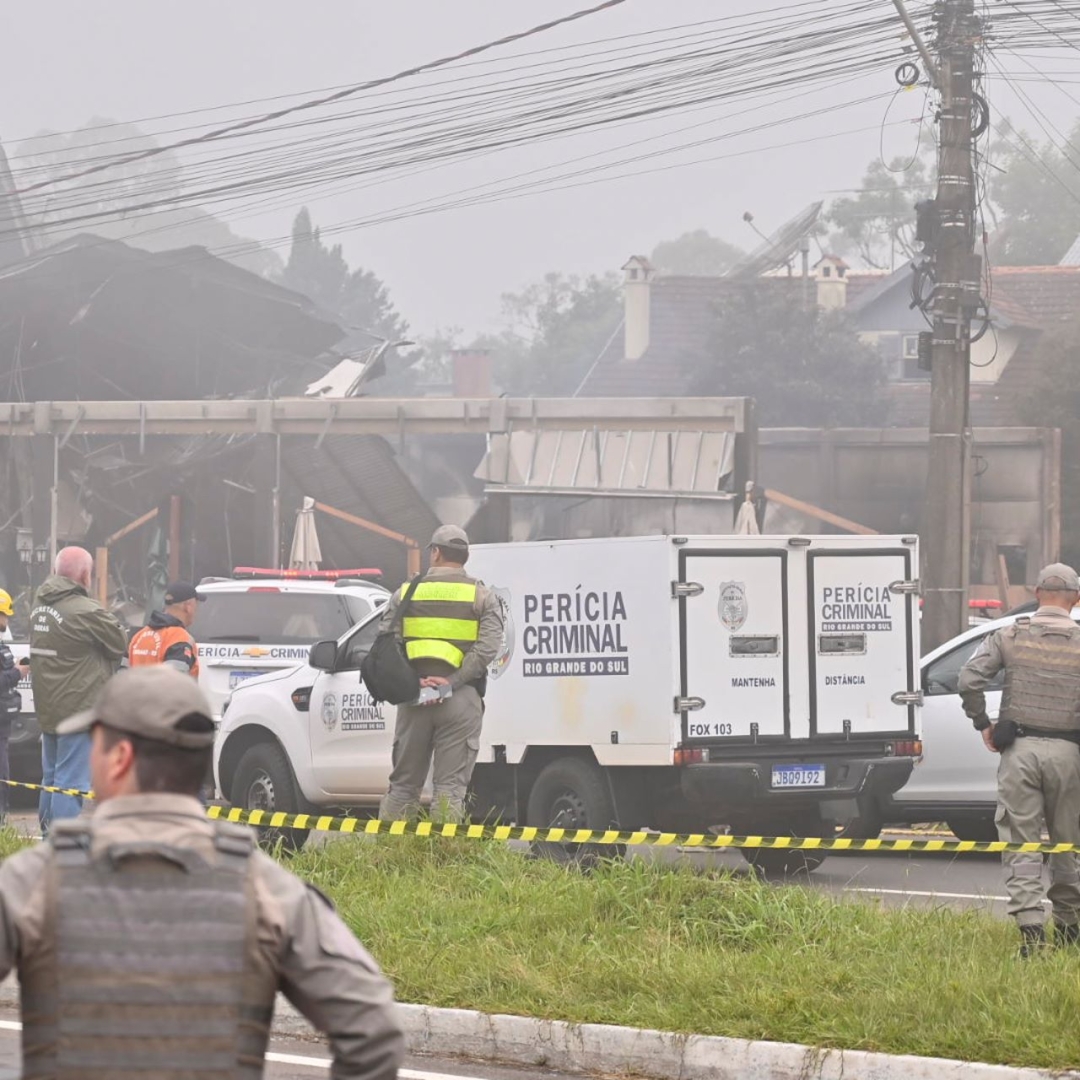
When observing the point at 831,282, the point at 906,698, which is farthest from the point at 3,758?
the point at 831,282

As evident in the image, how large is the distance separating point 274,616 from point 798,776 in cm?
663

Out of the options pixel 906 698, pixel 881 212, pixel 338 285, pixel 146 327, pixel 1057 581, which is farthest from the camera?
pixel 338 285

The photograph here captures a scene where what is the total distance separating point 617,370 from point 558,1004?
62.7 metres

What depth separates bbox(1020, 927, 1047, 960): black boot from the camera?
805cm

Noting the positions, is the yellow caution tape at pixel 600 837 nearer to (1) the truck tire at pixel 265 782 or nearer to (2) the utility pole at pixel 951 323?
(1) the truck tire at pixel 265 782

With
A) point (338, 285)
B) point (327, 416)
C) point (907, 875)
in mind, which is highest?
point (338, 285)

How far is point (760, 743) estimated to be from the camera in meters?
11.8

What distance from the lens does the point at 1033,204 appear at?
99188 millimetres

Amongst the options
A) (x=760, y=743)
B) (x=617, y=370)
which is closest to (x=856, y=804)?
(x=760, y=743)

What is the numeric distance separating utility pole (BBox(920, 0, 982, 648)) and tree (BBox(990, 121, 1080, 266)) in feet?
230

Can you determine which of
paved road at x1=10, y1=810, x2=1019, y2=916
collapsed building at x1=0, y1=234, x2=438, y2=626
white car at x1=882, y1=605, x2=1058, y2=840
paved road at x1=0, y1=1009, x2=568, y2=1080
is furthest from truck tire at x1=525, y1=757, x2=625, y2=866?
collapsed building at x1=0, y1=234, x2=438, y2=626

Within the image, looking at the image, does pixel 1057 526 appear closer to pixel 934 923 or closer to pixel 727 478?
pixel 727 478

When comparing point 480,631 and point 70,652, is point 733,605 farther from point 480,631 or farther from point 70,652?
point 70,652

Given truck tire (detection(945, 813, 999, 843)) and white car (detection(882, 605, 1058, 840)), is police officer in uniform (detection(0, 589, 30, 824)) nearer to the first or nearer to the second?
white car (detection(882, 605, 1058, 840))
